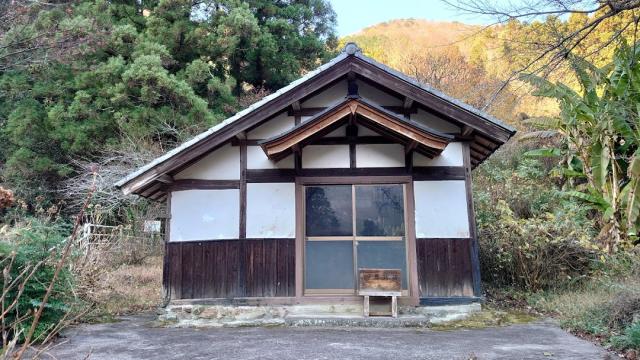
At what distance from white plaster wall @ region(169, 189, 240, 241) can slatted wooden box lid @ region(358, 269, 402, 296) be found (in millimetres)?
2306

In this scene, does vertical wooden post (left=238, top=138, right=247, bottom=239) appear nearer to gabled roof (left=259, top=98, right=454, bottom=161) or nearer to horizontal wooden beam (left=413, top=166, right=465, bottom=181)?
gabled roof (left=259, top=98, right=454, bottom=161)

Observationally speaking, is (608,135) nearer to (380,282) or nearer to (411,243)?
(411,243)

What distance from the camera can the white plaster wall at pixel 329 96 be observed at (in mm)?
8398

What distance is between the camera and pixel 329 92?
8.45 metres

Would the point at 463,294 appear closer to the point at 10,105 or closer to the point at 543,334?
the point at 543,334

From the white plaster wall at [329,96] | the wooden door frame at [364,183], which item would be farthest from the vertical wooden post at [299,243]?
the white plaster wall at [329,96]

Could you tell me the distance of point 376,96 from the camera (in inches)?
334

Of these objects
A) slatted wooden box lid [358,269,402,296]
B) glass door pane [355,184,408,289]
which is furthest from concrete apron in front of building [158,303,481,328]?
glass door pane [355,184,408,289]

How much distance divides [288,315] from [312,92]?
12.5 feet

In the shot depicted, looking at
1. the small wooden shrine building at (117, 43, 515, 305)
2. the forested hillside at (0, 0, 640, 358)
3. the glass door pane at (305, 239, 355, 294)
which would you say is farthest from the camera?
the glass door pane at (305, 239, 355, 294)

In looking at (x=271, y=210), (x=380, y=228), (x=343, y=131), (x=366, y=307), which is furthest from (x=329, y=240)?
(x=343, y=131)

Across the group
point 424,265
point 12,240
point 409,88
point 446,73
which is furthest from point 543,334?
point 446,73

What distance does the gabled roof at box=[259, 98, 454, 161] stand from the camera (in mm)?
7117

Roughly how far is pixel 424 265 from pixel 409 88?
3.00 metres
